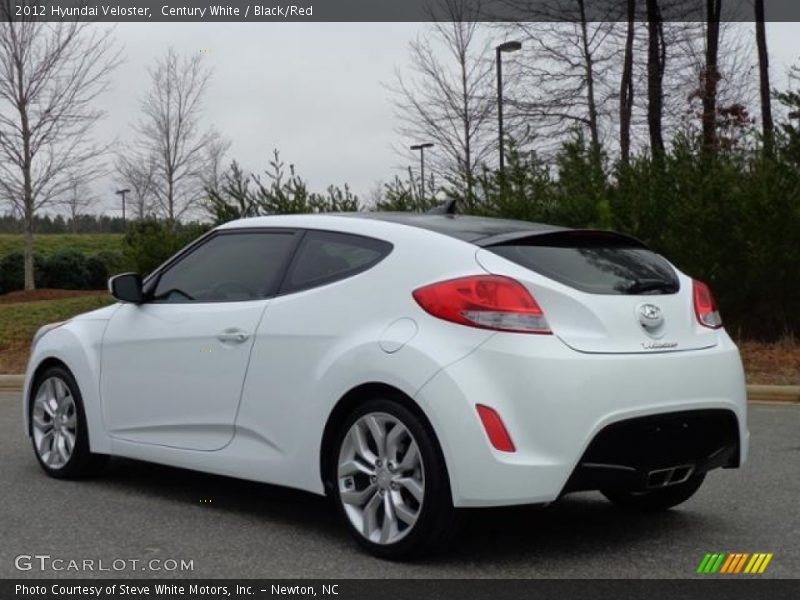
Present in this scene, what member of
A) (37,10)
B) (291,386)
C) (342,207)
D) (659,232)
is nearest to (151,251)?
(342,207)

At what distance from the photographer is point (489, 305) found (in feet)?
16.1

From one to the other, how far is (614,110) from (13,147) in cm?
1455

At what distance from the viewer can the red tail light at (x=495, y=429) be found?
4715 mm

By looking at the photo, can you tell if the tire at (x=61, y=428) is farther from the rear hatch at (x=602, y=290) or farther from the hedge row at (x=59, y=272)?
the hedge row at (x=59, y=272)

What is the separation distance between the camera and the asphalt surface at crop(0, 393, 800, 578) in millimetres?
4973

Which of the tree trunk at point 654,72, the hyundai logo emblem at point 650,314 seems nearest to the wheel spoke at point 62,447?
the hyundai logo emblem at point 650,314

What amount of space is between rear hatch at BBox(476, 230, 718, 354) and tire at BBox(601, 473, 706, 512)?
3.05 ft

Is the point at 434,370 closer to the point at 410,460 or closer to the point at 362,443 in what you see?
the point at 410,460

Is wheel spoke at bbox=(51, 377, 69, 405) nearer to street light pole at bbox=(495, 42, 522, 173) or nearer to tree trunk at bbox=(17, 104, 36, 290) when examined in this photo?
street light pole at bbox=(495, 42, 522, 173)

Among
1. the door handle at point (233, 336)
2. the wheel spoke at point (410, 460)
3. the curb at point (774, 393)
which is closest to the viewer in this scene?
the wheel spoke at point (410, 460)

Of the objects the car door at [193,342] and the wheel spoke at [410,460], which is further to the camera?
the car door at [193,342]

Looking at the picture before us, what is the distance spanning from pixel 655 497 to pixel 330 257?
2.07 metres

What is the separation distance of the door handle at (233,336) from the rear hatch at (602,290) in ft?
4.42
